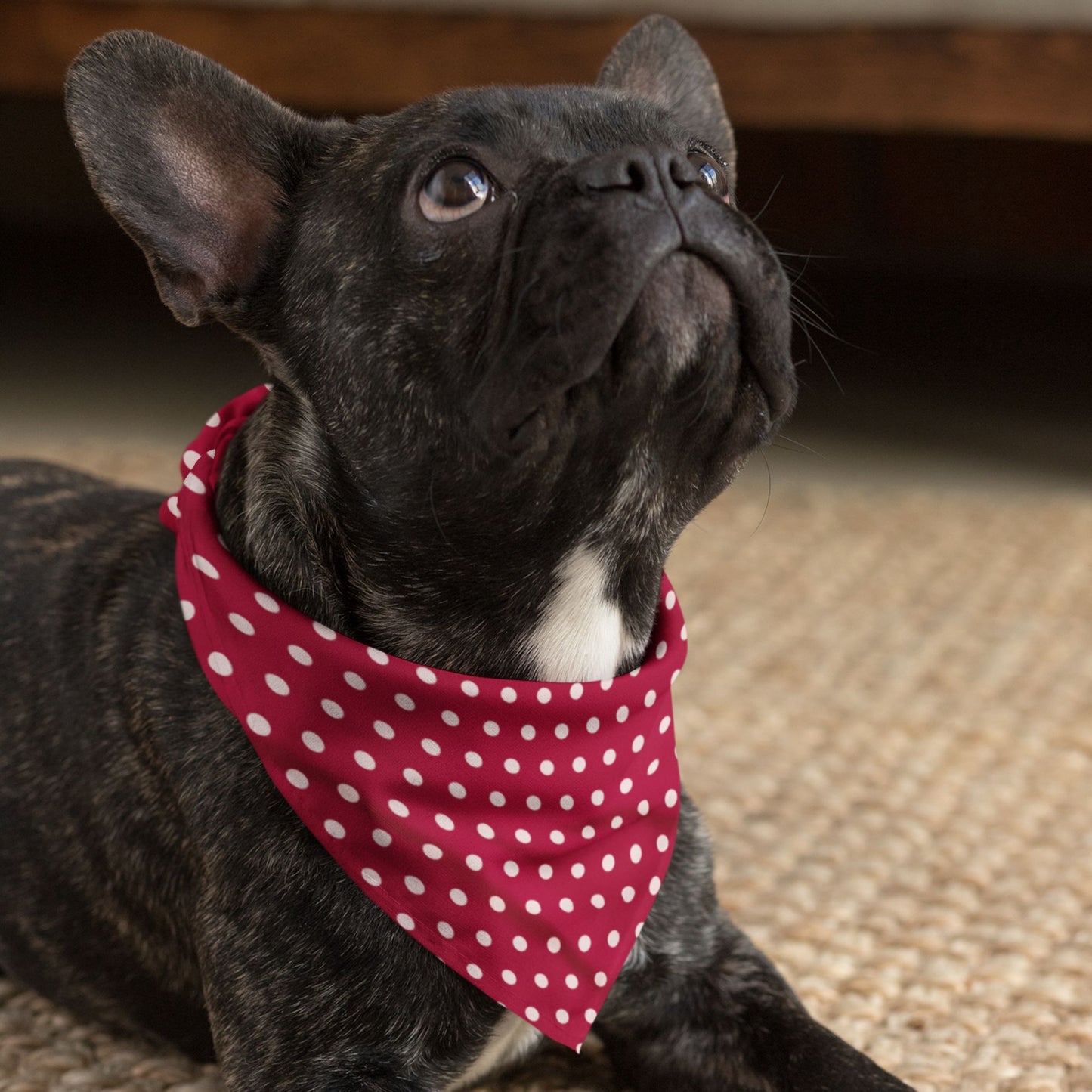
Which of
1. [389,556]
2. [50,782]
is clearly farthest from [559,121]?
[50,782]

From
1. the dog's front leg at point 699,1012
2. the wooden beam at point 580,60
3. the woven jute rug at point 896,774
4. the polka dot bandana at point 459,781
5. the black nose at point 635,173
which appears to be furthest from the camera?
the wooden beam at point 580,60

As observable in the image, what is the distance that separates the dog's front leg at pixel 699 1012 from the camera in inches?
49.5

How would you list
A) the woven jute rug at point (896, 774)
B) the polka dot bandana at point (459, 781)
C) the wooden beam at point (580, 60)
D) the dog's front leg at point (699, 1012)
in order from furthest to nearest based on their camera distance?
the wooden beam at point (580, 60)
the woven jute rug at point (896, 774)
the dog's front leg at point (699, 1012)
the polka dot bandana at point (459, 781)

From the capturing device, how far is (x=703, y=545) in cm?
259

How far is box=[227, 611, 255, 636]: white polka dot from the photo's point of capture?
116 centimetres

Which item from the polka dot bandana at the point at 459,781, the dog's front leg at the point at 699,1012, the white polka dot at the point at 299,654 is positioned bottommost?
the dog's front leg at the point at 699,1012

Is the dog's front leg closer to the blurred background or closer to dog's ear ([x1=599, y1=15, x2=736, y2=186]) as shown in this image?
the blurred background

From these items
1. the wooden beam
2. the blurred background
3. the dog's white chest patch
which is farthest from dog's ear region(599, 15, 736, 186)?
Result: the wooden beam

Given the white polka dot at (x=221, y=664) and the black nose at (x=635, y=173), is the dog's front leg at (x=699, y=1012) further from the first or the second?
the black nose at (x=635, y=173)

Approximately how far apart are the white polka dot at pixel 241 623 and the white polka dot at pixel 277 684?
0.11 feet

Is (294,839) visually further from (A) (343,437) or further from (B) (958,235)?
(B) (958,235)

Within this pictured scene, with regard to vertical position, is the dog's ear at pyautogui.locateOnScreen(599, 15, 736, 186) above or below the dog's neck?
above

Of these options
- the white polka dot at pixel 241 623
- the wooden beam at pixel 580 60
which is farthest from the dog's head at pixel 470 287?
the wooden beam at pixel 580 60

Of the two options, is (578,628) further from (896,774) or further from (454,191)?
(896,774)
